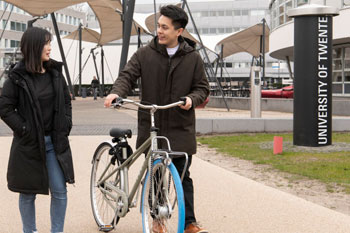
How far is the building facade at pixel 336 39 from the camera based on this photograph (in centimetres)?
2602

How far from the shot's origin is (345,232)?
4832mm

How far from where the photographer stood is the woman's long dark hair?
13.3 feet

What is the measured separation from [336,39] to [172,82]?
23070mm

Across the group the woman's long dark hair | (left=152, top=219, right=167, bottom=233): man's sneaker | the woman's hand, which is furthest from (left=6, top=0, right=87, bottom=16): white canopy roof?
(left=152, top=219, right=167, bottom=233): man's sneaker

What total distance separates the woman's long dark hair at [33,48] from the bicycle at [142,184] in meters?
0.60

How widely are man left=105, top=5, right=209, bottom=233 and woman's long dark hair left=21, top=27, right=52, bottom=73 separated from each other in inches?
25.1

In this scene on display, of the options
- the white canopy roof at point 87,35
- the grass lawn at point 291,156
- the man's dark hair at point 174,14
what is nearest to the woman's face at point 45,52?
the man's dark hair at point 174,14

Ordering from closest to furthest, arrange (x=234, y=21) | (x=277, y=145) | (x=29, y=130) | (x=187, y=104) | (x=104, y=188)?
1. (x=29, y=130)
2. (x=187, y=104)
3. (x=104, y=188)
4. (x=277, y=145)
5. (x=234, y=21)

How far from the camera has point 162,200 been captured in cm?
410

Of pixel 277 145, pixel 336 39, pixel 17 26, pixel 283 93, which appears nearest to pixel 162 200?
pixel 277 145

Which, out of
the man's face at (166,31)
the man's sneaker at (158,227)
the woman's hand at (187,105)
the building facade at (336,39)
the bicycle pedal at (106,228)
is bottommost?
the bicycle pedal at (106,228)

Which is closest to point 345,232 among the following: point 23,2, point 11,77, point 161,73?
point 161,73

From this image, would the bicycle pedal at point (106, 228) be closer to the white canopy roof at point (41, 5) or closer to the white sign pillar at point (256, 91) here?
the white sign pillar at point (256, 91)

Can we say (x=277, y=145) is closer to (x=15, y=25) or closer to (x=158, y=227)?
(x=158, y=227)
